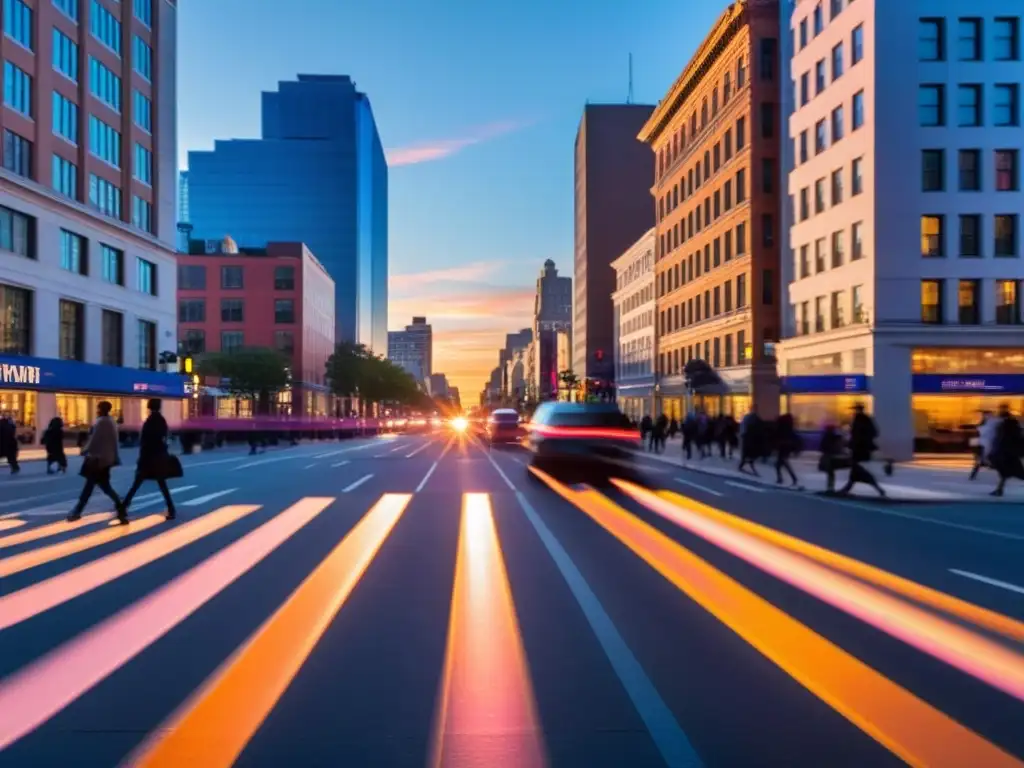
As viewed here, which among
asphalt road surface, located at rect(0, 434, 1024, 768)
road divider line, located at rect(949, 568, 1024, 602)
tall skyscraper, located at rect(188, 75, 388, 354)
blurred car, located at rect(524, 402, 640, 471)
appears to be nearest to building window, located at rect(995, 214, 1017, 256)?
blurred car, located at rect(524, 402, 640, 471)

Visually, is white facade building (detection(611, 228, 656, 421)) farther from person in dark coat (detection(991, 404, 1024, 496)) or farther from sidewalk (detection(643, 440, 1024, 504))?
person in dark coat (detection(991, 404, 1024, 496))

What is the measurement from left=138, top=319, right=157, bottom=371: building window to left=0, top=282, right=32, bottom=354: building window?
11.5m

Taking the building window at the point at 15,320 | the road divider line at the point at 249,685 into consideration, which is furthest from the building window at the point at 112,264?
the road divider line at the point at 249,685

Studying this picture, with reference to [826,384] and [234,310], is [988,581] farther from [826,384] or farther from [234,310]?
[234,310]

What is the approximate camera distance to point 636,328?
89000 mm

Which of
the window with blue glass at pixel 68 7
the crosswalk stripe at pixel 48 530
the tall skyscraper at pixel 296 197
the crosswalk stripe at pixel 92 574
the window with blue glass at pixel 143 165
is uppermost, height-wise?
the tall skyscraper at pixel 296 197

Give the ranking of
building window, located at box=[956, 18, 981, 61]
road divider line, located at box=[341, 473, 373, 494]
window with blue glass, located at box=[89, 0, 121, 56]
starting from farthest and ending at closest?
1. window with blue glass, located at box=[89, 0, 121, 56]
2. building window, located at box=[956, 18, 981, 61]
3. road divider line, located at box=[341, 473, 373, 494]

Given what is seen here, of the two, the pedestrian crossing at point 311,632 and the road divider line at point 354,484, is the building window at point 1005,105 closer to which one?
the road divider line at point 354,484

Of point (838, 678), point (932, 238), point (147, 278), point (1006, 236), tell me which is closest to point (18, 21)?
point (147, 278)

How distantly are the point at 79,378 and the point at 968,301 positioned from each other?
3947cm

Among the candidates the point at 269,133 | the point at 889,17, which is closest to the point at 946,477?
the point at 889,17

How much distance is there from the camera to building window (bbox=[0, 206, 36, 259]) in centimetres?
4175

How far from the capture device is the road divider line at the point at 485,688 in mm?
4898

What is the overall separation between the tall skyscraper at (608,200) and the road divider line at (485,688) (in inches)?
4267
